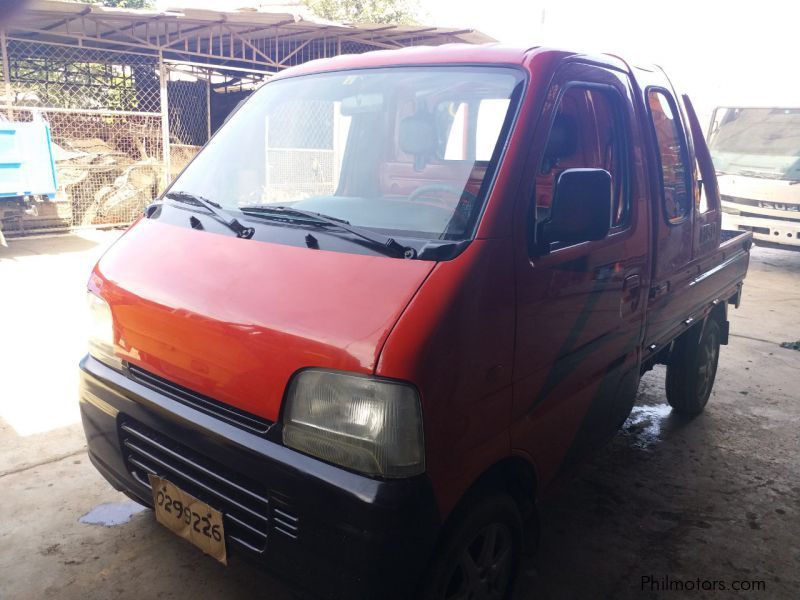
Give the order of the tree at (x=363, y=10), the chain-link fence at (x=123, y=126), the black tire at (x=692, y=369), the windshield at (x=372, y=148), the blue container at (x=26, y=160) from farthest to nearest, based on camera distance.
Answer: the tree at (x=363, y=10) → the blue container at (x=26, y=160) → the black tire at (x=692, y=369) → the chain-link fence at (x=123, y=126) → the windshield at (x=372, y=148)

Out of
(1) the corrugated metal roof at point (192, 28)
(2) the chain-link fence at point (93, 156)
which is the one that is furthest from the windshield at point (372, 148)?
(1) the corrugated metal roof at point (192, 28)

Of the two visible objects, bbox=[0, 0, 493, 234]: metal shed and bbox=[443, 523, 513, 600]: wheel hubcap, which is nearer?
bbox=[443, 523, 513, 600]: wheel hubcap

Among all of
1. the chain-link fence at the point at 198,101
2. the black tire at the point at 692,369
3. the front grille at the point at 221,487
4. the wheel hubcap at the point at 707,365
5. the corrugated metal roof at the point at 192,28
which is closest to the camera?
the front grille at the point at 221,487

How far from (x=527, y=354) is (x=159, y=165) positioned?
10.2 metres

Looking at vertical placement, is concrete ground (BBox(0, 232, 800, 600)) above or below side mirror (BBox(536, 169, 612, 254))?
below

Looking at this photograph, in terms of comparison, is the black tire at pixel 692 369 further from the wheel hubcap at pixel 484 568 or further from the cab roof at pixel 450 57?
the wheel hubcap at pixel 484 568

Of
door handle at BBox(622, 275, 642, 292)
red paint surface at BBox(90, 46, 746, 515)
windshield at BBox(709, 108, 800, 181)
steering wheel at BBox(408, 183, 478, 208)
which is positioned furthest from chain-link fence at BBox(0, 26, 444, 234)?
windshield at BBox(709, 108, 800, 181)

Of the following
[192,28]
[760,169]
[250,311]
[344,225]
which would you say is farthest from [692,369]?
[192,28]

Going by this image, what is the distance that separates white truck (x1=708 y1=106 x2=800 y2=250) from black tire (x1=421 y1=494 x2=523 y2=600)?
9.44m

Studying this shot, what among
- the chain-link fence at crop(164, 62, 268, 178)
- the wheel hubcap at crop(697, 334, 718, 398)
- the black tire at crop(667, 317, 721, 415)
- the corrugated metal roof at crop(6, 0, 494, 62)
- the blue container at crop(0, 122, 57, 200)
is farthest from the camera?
the chain-link fence at crop(164, 62, 268, 178)

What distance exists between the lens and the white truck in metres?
9.80

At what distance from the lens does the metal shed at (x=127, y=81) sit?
1012 cm

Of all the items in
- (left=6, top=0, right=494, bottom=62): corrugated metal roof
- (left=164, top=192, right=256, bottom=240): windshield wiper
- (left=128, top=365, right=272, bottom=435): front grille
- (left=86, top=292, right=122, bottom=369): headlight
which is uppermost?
(left=6, top=0, right=494, bottom=62): corrugated metal roof

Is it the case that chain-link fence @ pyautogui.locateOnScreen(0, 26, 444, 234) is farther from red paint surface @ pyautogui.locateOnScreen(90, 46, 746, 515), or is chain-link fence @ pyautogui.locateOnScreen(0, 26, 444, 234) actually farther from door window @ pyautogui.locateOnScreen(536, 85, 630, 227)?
door window @ pyautogui.locateOnScreen(536, 85, 630, 227)
